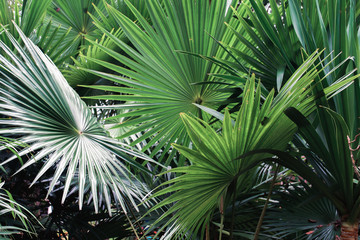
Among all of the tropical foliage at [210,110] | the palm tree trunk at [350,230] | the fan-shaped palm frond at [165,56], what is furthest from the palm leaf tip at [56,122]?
the palm tree trunk at [350,230]

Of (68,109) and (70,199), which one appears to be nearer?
(68,109)

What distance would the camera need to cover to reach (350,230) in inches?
38.8

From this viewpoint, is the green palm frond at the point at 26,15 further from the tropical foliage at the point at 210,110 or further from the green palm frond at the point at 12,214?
the green palm frond at the point at 12,214

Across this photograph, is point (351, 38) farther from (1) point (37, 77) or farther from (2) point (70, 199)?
(2) point (70, 199)

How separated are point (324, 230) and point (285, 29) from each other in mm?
831

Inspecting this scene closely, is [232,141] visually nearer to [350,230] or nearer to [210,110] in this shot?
[210,110]

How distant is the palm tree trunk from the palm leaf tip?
2.22ft

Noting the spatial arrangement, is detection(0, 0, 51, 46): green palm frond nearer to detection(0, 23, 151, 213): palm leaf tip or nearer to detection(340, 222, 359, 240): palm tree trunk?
detection(0, 23, 151, 213): palm leaf tip

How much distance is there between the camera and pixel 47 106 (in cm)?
136

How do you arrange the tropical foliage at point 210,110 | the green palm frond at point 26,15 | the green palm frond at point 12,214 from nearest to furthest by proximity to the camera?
the green palm frond at point 12,214 < the tropical foliage at point 210,110 < the green palm frond at point 26,15

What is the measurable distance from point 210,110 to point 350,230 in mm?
517

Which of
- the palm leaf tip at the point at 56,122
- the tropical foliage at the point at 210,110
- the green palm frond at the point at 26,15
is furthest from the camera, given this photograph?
the green palm frond at the point at 26,15

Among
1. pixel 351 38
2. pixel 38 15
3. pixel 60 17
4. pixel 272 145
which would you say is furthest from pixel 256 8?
pixel 60 17

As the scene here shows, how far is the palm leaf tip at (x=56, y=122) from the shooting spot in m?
1.25
